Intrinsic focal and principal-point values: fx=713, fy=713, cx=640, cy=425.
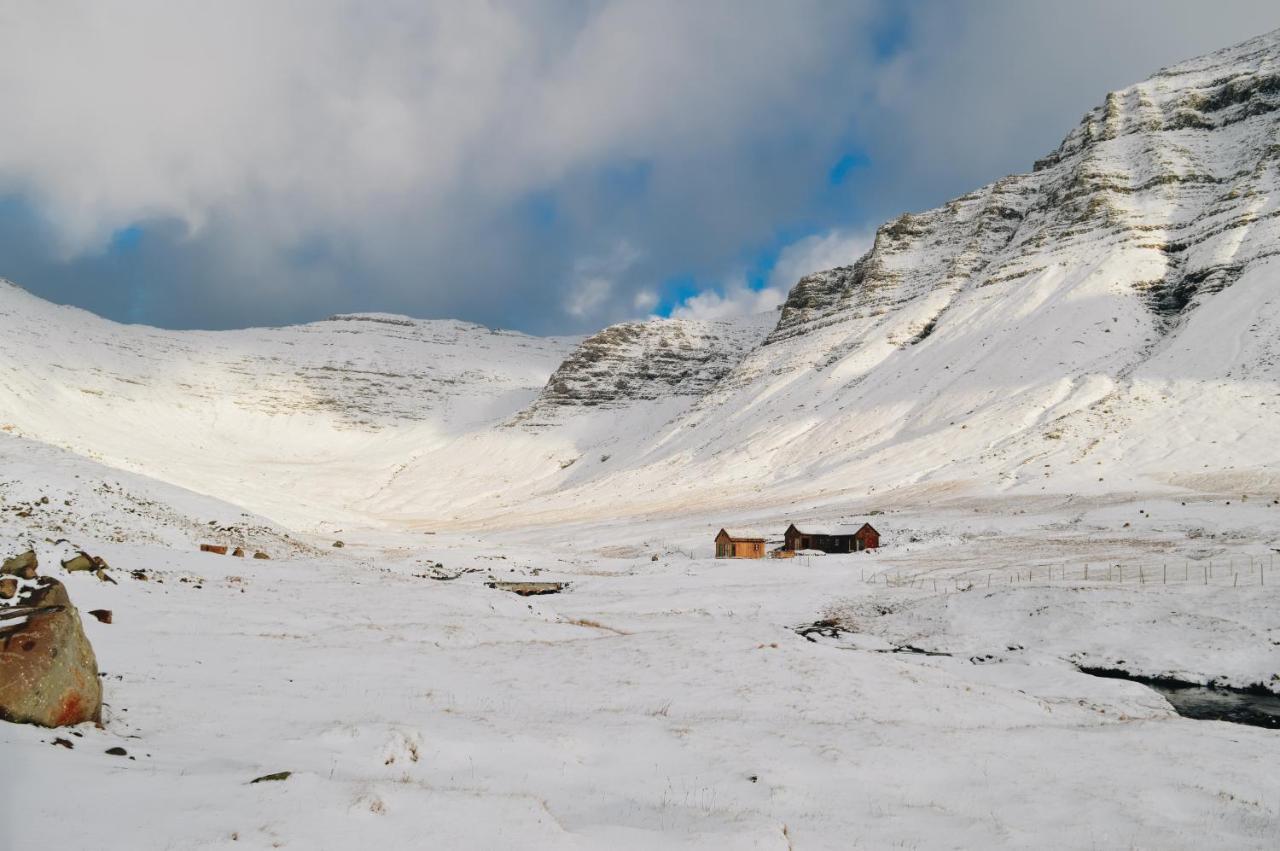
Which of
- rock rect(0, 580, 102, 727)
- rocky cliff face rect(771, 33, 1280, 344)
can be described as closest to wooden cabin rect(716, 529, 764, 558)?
rock rect(0, 580, 102, 727)

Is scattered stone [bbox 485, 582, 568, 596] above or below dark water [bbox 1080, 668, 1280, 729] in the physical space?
above

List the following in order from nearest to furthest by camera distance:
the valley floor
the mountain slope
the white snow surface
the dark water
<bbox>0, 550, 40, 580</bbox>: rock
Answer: the valley floor
the white snow surface
<bbox>0, 550, 40, 580</bbox>: rock
the dark water
the mountain slope

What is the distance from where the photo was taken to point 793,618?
27.8 metres

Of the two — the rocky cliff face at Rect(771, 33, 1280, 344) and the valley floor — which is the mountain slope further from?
the valley floor

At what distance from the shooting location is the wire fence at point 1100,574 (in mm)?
28234

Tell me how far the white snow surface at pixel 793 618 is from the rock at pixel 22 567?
136 centimetres

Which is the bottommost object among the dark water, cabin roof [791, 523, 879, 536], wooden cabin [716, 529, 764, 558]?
the dark water

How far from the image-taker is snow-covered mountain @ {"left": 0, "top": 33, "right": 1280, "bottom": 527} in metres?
72.3

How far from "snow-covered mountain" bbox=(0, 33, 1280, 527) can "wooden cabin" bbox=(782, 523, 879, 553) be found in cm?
1855

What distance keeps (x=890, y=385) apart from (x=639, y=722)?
92998mm

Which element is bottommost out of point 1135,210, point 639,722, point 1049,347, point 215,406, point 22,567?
point 639,722

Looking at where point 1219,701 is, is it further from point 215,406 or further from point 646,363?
point 215,406

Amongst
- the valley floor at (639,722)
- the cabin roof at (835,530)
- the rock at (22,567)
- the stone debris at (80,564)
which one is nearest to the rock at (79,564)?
the stone debris at (80,564)

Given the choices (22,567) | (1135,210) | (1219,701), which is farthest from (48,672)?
(1135,210)
